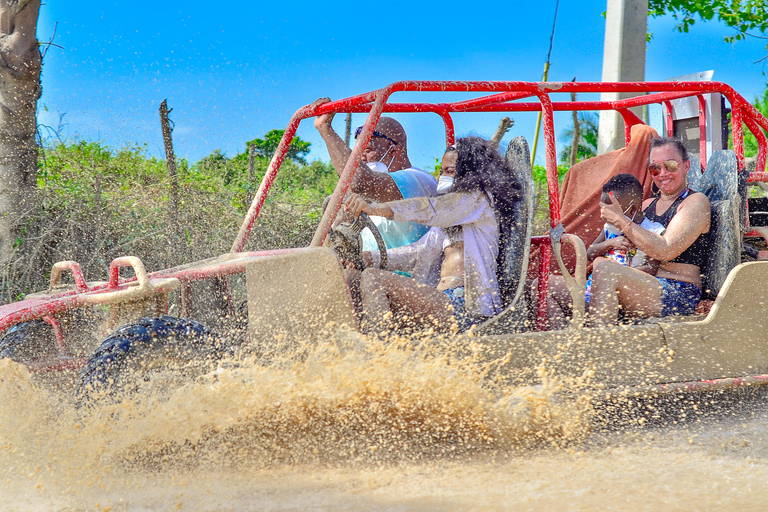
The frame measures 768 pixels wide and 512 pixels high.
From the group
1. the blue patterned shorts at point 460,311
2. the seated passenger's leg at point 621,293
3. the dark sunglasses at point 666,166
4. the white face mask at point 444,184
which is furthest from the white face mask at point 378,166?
the dark sunglasses at point 666,166

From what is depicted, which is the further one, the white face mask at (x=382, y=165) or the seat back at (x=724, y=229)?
the white face mask at (x=382, y=165)

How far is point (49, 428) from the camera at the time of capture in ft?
9.48

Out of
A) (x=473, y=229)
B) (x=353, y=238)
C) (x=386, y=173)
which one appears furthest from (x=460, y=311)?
(x=386, y=173)

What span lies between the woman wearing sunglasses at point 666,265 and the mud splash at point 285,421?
2.16 feet

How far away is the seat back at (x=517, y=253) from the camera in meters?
3.32

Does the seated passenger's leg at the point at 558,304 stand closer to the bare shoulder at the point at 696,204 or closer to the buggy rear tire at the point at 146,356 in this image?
the bare shoulder at the point at 696,204

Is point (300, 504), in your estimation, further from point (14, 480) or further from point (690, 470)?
point (690, 470)

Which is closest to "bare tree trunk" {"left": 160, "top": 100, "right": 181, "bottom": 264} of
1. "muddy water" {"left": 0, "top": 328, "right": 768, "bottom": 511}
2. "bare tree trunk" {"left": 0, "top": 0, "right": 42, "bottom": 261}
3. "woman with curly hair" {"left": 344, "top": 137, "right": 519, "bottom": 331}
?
"bare tree trunk" {"left": 0, "top": 0, "right": 42, "bottom": 261}

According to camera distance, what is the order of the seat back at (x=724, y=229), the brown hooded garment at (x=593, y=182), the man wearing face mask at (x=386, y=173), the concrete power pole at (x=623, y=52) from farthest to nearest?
the concrete power pole at (x=623, y=52) < the brown hooded garment at (x=593, y=182) < the seat back at (x=724, y=229) < the man wearing face mask at (x=386, y=173)

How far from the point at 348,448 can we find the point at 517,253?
4.01 feet

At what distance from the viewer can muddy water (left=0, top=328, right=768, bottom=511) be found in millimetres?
2607

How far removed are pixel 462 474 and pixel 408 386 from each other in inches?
16.7

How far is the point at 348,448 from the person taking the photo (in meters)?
3.06

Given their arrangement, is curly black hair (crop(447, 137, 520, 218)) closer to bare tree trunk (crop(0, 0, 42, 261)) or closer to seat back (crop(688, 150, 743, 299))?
seat back (crop(688, 150, 743, 299))
